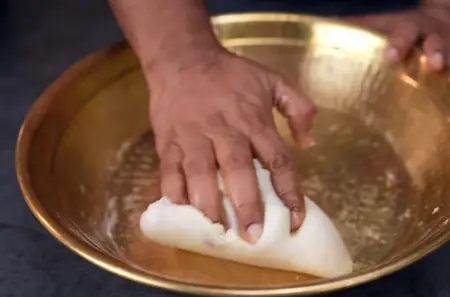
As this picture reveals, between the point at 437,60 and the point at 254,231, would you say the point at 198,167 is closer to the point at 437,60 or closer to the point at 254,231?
the point at 254,231

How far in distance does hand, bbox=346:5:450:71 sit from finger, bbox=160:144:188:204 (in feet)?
0.82

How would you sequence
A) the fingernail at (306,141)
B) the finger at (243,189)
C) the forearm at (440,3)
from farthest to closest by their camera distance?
the forearm at (440,3) → the fingernail at (306,141) → the finger at (243,189)

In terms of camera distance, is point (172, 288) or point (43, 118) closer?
point (172, 288)

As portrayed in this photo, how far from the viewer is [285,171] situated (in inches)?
20.4

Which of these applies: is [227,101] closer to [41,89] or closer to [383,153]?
[383,153]

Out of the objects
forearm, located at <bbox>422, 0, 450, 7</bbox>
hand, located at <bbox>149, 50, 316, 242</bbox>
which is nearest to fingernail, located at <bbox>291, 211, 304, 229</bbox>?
hand, located at <bbox>149, 50, 316, 242</bbox>

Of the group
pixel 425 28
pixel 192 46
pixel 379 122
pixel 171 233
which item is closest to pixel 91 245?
pixel 171 233

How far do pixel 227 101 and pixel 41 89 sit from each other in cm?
29

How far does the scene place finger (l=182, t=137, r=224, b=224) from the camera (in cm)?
50

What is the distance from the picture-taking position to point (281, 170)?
518 millimetres

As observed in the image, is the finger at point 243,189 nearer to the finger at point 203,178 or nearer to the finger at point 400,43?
the finger at point 203,178

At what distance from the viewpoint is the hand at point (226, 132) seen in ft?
1.64

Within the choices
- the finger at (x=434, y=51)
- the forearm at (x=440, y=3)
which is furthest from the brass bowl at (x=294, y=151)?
the forearm at (x=440, y=3)

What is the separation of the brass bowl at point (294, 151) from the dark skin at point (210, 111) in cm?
4
